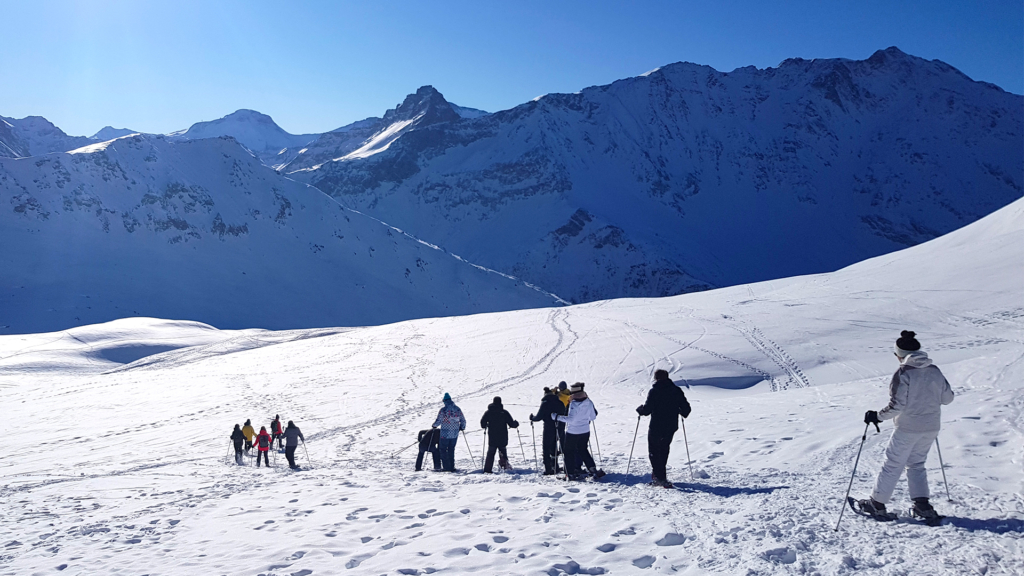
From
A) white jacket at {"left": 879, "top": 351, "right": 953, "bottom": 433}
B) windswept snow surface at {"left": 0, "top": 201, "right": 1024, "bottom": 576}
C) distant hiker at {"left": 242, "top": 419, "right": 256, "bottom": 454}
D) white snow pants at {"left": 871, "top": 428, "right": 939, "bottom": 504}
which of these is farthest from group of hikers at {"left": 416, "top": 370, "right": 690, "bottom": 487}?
distant hiker at {"left": 242, "top": 419, "right": 256, "bottom": 454}

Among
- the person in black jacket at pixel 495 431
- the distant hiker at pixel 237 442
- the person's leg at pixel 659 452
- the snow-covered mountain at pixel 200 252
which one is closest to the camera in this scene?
the person's leg at pixel 659 452

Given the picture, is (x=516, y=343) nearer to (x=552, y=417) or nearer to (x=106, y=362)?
(x=552, y=417)

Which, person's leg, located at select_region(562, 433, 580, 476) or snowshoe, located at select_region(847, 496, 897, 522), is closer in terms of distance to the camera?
snowshoe, located at select_region(847, 496, 897, 522)

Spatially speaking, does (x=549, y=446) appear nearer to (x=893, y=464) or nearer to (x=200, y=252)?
(x=893, y=464)

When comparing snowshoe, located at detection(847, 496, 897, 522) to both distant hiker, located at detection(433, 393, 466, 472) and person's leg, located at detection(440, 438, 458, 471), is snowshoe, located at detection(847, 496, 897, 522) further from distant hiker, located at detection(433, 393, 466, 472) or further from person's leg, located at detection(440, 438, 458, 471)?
person's leg, located at detection(440, 438, 458, 471)

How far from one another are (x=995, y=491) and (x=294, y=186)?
107 metres

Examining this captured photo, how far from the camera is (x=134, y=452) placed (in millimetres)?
16734

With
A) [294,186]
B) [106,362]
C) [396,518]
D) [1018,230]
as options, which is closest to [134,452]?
[396,518]

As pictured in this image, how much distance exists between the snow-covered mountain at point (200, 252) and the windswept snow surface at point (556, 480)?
4061 cm

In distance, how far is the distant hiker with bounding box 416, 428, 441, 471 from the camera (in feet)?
42.0

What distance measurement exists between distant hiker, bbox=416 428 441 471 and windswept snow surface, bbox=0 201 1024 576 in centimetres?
69

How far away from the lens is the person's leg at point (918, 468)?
657 centimetres

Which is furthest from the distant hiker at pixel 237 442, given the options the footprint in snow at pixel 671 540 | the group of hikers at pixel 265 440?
the footprint in snow at pixel 671 540

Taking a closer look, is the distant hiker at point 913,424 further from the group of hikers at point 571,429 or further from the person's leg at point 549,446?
the person's leg at point 549,446
